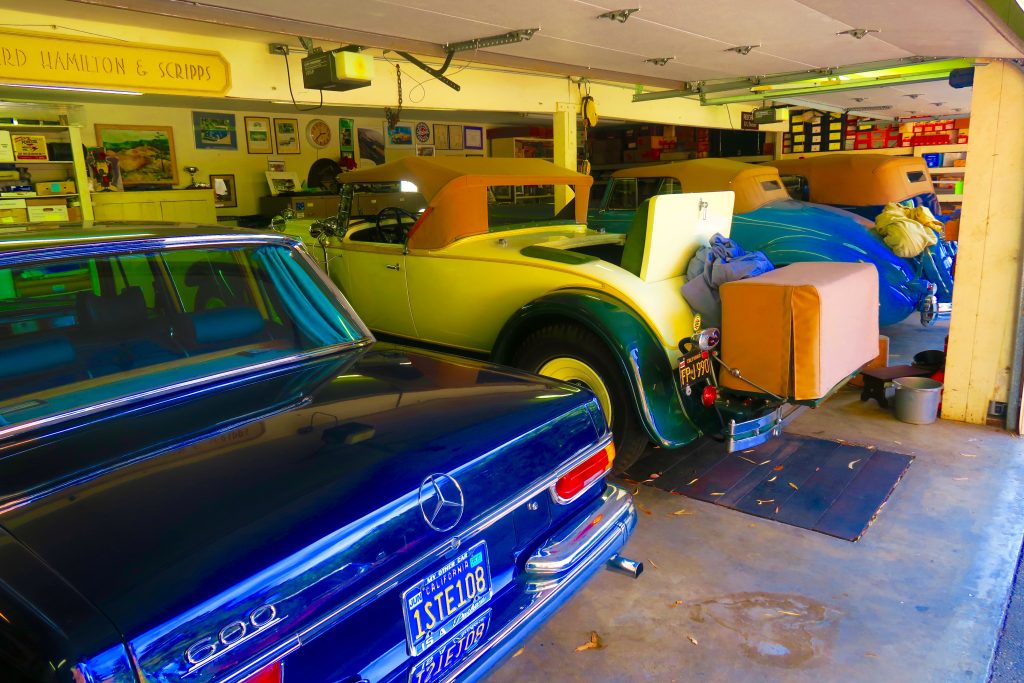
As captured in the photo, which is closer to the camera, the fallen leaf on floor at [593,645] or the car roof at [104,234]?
the car roof at [104,234]

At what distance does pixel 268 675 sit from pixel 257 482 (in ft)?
1.31

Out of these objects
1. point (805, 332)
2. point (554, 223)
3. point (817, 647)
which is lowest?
point (817, 647)

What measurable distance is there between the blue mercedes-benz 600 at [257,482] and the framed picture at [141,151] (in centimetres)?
853

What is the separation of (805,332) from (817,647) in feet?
4.43

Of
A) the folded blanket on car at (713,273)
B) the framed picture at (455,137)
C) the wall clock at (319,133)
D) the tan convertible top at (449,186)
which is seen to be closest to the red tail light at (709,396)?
the folded blanket on car at (713,273)

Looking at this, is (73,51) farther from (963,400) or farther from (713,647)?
(963,400)

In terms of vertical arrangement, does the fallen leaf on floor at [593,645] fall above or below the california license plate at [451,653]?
below

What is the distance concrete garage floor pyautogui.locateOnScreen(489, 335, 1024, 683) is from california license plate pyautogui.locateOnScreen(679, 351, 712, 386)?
0.69 meters

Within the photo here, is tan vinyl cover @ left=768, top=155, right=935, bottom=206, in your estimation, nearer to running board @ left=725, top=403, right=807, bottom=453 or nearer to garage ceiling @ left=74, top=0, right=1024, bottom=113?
garage ceiling @ left=74, top=0, right=1024, bottom=113

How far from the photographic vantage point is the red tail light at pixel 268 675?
3.97 ft

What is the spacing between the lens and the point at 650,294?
147 inches

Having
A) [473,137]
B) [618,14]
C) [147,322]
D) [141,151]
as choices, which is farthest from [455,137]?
[147,322]

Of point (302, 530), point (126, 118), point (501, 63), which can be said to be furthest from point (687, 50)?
point (126, 118)

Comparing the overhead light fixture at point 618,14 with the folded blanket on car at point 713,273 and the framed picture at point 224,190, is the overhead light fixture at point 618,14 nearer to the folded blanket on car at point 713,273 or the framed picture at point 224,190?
the folded blanket on car at point 713,273
